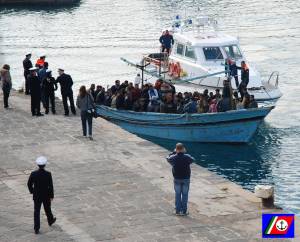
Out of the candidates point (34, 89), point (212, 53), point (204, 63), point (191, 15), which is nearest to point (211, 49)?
point (212, 53)

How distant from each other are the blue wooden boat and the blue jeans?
458 inches

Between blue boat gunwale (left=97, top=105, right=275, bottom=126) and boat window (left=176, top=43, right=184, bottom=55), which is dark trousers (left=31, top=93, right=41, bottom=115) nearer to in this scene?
blue boat gunwale (left=97, top=105, right=275, bottom=126)

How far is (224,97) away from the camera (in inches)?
1107

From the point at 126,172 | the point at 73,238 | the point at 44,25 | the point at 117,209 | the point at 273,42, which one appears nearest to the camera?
the point at 73,238

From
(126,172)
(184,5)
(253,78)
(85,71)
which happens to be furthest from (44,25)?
(126,172)

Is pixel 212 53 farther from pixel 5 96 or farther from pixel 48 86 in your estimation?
pixel 5 96

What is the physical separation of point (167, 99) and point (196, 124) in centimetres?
132

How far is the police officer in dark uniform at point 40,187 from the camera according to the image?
15383mm

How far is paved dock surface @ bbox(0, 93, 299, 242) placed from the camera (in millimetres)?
15836

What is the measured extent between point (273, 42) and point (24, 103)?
27.5 m

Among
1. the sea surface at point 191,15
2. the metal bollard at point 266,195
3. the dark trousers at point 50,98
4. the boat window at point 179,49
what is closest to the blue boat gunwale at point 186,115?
the sea surface at point 191,15

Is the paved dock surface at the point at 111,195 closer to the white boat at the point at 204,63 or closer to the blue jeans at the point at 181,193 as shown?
the blue jeans at the point at 181,193

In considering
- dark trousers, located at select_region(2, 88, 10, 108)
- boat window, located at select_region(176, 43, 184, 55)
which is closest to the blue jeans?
dark trousers, located at select_region(2, 88, 10, 108)

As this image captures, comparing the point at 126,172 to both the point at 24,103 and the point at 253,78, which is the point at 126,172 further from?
the point at 253,78
